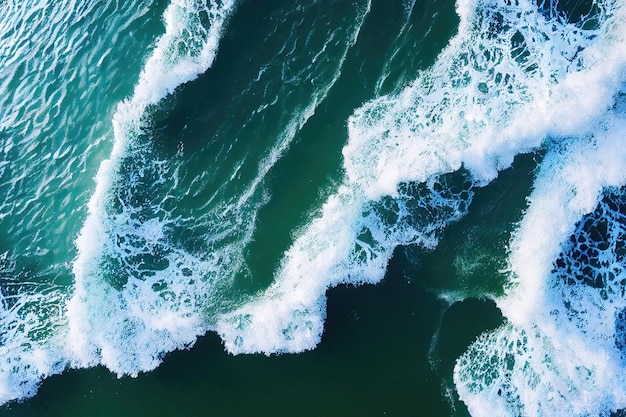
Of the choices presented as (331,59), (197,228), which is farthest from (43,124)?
(331,59)

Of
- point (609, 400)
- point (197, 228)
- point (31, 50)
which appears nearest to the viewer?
point (609, 400)

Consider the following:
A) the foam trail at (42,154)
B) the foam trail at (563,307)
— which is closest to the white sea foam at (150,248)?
the foam trail at (42,154)

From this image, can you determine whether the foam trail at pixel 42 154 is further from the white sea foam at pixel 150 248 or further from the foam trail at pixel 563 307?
the foam trail at pixel 563 307

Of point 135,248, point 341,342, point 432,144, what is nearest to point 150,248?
point 135,248

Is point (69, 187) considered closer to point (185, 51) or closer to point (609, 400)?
point (185, 51)

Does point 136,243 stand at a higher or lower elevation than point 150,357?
higher

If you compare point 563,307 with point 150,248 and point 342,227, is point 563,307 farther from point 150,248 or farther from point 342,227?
point 150,248
